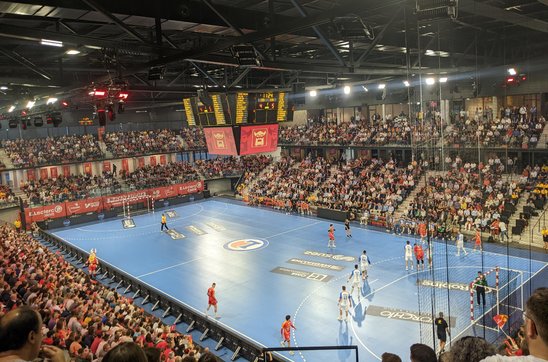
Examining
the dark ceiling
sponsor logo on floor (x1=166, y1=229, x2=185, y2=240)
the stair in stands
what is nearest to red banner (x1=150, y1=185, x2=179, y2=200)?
sponsor logo on floor (x1=166, y1=229, x2=185, y2=240)

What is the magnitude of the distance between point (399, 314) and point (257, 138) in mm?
9283

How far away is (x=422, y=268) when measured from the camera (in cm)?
2042

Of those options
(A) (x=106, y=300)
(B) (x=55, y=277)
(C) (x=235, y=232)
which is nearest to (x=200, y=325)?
(A) (x=106, y=300)

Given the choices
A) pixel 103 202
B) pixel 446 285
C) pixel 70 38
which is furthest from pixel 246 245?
pixel 70 38

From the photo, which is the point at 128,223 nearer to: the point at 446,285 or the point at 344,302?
the point at 344,302

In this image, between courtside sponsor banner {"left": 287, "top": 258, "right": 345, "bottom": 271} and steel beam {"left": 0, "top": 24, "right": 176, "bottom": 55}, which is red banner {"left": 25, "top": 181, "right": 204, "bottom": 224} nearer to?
courtside sponsor banner {"left": 287, "top": 258, "right": 345, "bottom": 271}

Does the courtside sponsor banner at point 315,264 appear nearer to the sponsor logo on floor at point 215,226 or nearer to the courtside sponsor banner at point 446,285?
the courtside sponsor banner at point 446,285

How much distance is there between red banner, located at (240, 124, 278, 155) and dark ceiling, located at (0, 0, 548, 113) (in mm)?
2396

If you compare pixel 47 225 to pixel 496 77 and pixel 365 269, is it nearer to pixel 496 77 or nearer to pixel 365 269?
pixel 365 269

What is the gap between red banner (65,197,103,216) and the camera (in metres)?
37.2

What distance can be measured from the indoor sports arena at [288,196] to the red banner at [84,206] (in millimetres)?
119

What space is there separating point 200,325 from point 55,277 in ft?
17.5

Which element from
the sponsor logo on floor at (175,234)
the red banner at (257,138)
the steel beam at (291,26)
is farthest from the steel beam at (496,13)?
the sponsor logo on floor at (175,234)

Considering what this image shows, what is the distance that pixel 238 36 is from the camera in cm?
916
